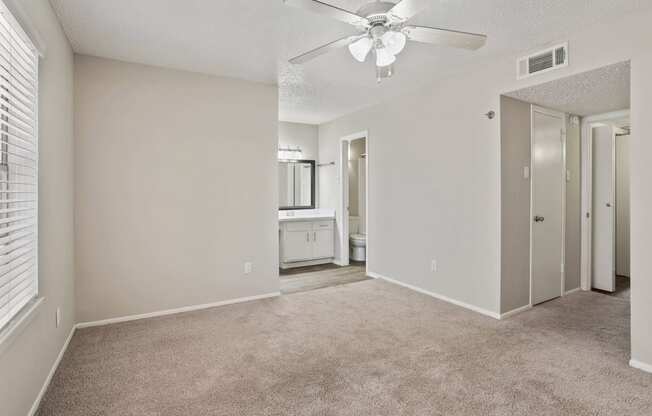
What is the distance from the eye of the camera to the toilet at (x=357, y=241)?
603 cm

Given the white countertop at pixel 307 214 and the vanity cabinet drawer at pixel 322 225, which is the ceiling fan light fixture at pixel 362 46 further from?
the vanity cabinet drawer at pixel 322 225

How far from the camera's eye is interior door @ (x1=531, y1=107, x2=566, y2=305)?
3676mm

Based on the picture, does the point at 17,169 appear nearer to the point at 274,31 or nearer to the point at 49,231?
the point at 49,231

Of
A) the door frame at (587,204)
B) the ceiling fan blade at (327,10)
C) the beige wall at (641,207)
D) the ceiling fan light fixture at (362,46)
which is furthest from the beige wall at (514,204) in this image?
the ceiling fan blade at (327,10)

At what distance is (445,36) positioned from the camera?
6.49 feet

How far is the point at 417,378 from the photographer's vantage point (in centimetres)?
230

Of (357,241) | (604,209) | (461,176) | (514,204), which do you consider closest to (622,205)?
(604,209)

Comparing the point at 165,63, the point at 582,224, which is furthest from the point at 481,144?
the point at 165,63

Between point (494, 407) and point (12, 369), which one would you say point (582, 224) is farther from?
point (12, 369)

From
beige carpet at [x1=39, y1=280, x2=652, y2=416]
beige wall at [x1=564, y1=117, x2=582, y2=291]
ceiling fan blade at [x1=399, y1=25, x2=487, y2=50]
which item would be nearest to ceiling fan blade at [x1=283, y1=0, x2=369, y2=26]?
ceiling fan blade at [x1=399, y1=25, x2=487, y2=50]

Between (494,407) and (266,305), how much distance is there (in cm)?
235

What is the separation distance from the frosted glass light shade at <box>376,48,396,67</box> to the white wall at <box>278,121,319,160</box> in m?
3.94

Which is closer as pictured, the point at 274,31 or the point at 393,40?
the point at 393,40

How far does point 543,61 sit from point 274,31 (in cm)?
212
